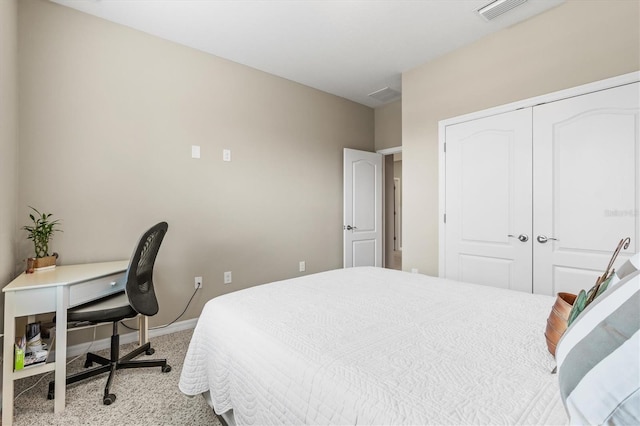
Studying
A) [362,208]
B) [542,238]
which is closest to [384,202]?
[362,208]

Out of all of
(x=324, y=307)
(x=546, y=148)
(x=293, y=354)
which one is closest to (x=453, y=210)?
(x=546, y=148)

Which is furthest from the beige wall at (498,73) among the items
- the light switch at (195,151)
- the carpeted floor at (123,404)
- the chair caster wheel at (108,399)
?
the chair caster wheel at (108,399)

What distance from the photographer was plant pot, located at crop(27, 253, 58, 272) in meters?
2.05

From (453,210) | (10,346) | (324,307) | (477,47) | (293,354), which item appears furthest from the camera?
(453,210)

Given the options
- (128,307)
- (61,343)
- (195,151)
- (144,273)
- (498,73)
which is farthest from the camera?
(195,151)

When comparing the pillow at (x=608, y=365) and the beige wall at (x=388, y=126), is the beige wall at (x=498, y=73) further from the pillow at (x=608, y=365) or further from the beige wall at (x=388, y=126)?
the pillow at (x=608, y=365)

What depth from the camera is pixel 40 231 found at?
2.13m

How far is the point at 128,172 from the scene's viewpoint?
2.62 metres

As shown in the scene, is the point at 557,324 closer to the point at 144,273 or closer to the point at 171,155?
the point at 144,273

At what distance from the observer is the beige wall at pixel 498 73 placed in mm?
2168

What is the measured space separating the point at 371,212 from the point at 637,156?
2.83m

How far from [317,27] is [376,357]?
2673 millimetres

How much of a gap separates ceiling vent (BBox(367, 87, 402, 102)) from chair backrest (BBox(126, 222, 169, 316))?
10.3 ft

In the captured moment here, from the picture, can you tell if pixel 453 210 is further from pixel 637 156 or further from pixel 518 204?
pixel 637 156
